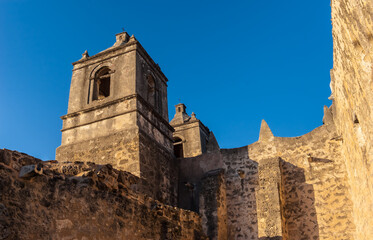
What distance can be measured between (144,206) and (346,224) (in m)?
5.97

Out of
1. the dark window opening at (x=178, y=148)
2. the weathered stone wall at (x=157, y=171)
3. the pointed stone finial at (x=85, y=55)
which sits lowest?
the weathered stone wall at (x=157, y=171)

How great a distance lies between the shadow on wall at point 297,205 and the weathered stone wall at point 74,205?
4582mm

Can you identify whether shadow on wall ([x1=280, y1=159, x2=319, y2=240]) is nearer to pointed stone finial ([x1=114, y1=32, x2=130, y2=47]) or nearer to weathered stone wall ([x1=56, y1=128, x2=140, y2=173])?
weathered stone wall ([x1=56, y1=128, x2=140, y2=173])

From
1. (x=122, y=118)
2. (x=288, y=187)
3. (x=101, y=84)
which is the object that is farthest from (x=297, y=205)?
(x=101, y=84)

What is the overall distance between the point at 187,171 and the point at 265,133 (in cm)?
286

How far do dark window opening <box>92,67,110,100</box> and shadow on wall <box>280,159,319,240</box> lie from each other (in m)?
6.69

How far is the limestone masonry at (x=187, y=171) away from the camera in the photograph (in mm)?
5508

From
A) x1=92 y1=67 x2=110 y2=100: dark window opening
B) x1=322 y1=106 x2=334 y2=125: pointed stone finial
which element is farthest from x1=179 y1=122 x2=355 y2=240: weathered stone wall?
x1=92 y1=67 x2=110 y2=100: dark window opening

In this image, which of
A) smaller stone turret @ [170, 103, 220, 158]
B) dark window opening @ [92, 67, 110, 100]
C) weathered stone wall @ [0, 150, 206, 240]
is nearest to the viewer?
weathered stone wall @ [0, 150, 206, 240]

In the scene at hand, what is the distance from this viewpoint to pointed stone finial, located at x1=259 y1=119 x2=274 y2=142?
11.8 metres

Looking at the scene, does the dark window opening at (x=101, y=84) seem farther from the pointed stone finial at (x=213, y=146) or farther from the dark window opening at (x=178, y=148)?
the dark window opening at (x=178, y=148)

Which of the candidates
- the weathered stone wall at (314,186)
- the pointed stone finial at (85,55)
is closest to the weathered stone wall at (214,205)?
the weathered stone wall at (314,186)

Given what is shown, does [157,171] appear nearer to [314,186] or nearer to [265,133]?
[265,133]

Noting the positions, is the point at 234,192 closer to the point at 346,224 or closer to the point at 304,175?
the point at 304,175
